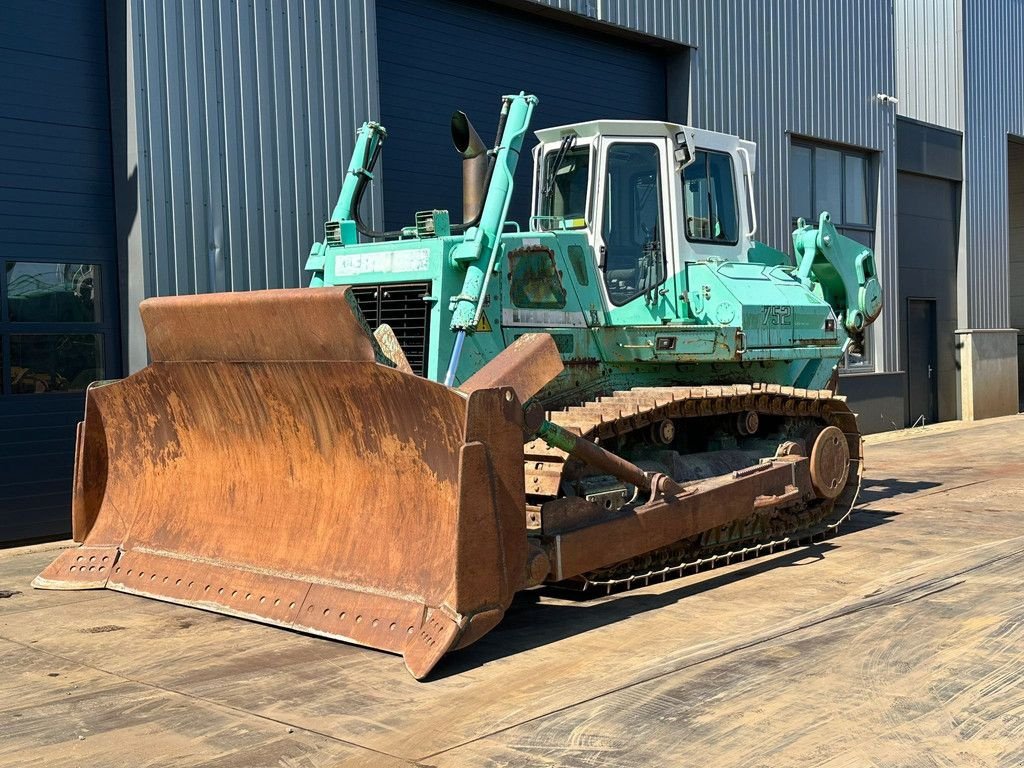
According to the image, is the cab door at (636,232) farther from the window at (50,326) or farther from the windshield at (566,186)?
the window at (50,326)

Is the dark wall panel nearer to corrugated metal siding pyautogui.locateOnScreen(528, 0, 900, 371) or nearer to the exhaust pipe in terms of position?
corrugated metal siding pyautogui.locateOnScreen(528, 0, 900, 371)

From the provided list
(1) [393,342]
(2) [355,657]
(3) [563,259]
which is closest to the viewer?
(2) [355,657]

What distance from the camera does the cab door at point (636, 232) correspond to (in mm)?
Answer: 8453

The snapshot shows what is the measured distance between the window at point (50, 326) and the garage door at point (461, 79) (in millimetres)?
3428

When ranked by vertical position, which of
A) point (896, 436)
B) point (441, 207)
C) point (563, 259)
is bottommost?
point (896, 436)

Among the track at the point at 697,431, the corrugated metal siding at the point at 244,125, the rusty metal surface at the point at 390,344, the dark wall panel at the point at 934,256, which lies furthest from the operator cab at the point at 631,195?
the dark wall panel at the point at 934,256

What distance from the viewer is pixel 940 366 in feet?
72.0

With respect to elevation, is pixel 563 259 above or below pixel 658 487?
above

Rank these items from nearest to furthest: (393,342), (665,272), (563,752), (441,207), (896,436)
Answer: (563,752) → (393,342) → (665,272) → (441,207) → (896,436)

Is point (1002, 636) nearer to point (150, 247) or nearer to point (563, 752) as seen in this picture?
point (563, 752)

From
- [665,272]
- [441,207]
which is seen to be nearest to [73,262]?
[441,207]

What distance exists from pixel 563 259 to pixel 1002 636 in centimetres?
375

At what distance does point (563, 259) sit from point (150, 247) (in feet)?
13.7

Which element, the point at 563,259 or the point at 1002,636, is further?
the point at 563,259
